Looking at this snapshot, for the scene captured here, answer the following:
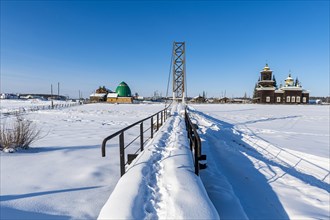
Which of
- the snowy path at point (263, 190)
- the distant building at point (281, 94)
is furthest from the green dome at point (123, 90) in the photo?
the snowy path at point (263, 190)

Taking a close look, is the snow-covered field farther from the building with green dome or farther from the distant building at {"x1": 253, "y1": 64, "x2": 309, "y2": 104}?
the building with green dome

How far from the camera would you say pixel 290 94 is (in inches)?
2267

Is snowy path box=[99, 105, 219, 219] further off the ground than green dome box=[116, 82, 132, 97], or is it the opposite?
green dome box=[116, 82, 132, 97]

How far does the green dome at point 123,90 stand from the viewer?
71019 mm

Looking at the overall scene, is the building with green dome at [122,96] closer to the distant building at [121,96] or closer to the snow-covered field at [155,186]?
the distant building at [121,96]

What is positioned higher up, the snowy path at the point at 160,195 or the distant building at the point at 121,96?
the distant building at the point at 121,96

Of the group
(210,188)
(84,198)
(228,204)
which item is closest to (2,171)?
(84,198)

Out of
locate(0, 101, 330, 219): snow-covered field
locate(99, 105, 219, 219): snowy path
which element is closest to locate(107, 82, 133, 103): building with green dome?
locate(0, 101, 330, 219): snow-covered field

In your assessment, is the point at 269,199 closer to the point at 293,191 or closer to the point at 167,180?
the point at 293,191

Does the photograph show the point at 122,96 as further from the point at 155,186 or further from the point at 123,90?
the point at 155,186

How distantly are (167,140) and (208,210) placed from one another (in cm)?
302

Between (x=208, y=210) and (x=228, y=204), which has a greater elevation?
(x=208, y=210)

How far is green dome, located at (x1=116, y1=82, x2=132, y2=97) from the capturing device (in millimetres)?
71019

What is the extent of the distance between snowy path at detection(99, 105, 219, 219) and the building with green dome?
67948 millimetres
